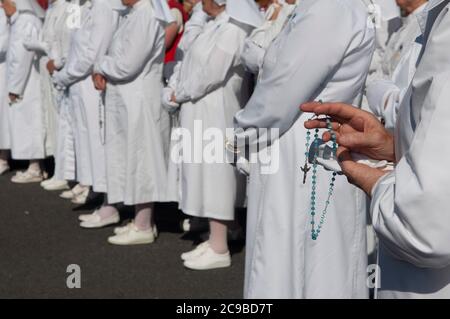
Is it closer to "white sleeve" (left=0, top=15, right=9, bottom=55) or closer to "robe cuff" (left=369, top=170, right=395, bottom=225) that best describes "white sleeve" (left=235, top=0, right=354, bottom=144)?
"robe cuff" (left=369, top=170, right=395, bottom=225)

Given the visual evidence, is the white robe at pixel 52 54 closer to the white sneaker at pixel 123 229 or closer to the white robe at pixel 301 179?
the white sneaker at pixel 123 229

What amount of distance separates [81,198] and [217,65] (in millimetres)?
2549

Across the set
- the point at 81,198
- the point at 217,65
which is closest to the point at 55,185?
the point at 81,198

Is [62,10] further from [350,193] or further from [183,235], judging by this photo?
[350,193]

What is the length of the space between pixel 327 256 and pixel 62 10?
14.9ft

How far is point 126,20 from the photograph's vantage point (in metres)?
5.26

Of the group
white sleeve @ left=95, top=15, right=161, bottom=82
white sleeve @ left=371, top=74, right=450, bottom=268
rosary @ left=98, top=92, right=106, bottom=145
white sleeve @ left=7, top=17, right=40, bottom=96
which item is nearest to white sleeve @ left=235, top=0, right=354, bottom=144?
white sleeve @ left=371, top=74, right=450, bottom=268

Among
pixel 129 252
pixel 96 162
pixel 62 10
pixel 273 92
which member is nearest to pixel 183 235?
pixel 129 252

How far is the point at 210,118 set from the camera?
4.95 m

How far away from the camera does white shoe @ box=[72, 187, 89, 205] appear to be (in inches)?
263

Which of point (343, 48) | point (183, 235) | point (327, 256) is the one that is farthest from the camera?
point (183, 235)

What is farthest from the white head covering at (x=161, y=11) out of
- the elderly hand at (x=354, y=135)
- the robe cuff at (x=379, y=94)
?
the elderly hand at (x=354, y=135)

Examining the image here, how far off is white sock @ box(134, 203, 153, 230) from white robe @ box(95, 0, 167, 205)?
10 centimetres

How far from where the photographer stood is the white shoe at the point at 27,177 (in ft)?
24.9
